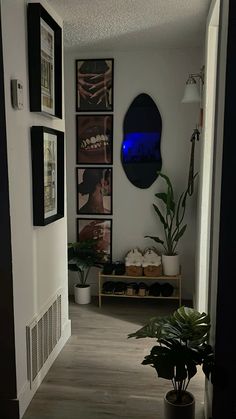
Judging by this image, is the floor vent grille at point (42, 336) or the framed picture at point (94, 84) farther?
the framed picture at point (94, 84)

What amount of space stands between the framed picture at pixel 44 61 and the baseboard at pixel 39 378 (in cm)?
162

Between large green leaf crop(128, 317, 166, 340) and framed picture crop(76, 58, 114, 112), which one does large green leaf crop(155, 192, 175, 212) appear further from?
large green leaf crop(128, 317, 166, 340)

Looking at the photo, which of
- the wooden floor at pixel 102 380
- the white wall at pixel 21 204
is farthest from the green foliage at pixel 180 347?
the white wall at pixel 21 204

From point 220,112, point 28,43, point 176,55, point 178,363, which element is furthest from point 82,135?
point 178,363

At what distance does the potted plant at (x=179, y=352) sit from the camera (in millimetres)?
1761

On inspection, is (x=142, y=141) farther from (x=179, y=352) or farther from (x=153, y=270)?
(x=179, y=352)

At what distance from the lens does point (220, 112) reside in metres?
1.75

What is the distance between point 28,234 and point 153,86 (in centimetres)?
216

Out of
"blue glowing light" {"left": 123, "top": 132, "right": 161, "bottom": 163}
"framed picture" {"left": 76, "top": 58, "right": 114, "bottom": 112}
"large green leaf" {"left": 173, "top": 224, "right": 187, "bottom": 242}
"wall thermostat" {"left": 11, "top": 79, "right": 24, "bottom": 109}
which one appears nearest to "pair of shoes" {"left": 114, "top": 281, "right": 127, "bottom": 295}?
"large green leaf" {"left": 173, "top": 224, "right": 187, "bottom": 242}

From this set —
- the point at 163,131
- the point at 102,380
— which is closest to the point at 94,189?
the point at 163,131

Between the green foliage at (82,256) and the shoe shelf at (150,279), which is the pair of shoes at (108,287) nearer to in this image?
the shoe shelf at (150,279)

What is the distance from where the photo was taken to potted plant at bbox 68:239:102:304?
12.2ft

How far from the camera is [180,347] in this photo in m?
1.81

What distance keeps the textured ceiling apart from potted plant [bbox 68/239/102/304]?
1856mm
